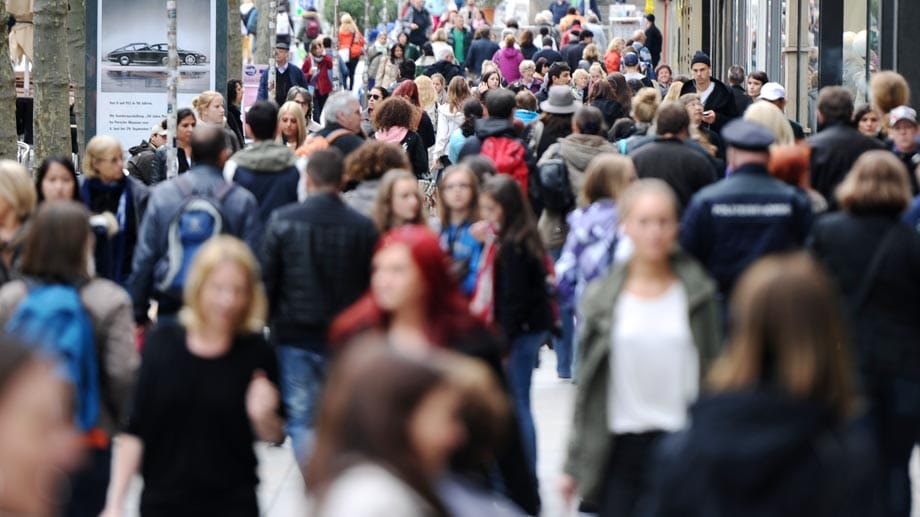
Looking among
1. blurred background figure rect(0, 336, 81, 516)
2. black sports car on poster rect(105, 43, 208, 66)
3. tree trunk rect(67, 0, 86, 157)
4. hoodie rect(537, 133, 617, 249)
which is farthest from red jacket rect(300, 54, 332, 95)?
blurred background figure rect(0, 336, 81, 516)

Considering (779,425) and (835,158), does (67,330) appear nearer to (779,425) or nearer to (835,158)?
(779,425)

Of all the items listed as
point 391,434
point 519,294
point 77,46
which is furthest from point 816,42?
point 391,434

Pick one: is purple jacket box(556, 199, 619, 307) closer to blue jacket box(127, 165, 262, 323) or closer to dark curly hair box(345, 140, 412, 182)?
dark curly hair box(345, 140, 412, 182)

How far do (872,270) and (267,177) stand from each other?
4246 mm

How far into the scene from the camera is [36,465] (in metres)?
3.27

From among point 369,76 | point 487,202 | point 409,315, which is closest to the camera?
point 409,315

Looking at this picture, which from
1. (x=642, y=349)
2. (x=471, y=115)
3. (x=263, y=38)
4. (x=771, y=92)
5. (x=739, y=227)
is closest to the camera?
(x=642, y=349)

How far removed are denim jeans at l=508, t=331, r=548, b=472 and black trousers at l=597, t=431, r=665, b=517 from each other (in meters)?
1.99

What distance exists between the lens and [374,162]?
10234 mm

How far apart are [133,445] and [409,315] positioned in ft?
3.18

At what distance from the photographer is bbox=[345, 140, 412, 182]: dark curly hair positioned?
33.5 feet

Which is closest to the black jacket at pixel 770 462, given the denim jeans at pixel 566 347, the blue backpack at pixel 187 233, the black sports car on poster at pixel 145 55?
the blue backpack at pixel 187 233

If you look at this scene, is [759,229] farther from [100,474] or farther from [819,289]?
[819,289]

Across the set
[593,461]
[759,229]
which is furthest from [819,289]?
[759,229]
